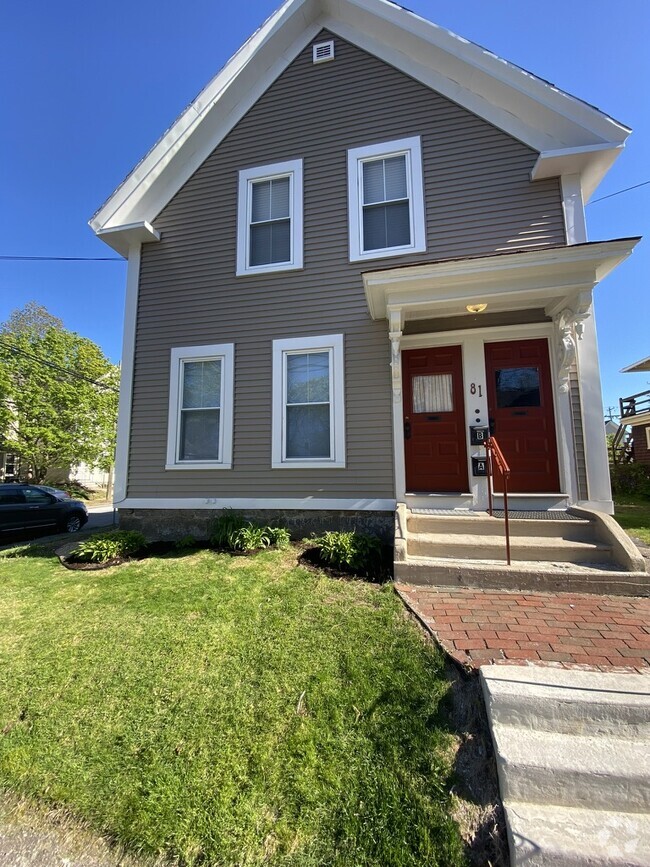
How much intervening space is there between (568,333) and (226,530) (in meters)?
5.11

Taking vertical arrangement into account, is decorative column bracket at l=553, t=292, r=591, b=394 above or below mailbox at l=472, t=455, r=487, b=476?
above

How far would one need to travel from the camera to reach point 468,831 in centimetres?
166

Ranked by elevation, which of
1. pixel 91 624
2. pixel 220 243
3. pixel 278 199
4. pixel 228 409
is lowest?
pixel 91 624

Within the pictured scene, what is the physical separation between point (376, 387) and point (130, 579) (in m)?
3.88

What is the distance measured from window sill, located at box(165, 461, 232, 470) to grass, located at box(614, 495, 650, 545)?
19.3 feet

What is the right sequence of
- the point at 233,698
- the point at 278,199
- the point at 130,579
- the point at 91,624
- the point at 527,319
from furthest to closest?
the point at 278,199, the point at 527,319, the point at 130,579, the point at 91,624, the point at 233,698

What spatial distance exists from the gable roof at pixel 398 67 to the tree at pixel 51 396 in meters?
15.2

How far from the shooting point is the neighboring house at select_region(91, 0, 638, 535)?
4.98 meters

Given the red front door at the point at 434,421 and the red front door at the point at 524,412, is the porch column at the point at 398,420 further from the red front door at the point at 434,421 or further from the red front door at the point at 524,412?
the red front door at the point at 524,412

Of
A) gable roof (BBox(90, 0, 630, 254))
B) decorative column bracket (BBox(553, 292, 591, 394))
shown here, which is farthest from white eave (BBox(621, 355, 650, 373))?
decorative column bracket (BBox(553, 292, 591, 394))

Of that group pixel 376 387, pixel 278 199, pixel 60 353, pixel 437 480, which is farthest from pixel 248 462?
pixel 60 353

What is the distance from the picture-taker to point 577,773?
5.72 ft

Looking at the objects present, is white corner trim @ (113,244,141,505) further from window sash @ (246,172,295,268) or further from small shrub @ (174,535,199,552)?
window sash @ (246,172,295,268)

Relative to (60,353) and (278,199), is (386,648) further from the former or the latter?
(60,353)
